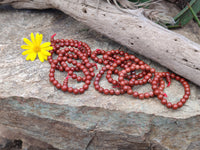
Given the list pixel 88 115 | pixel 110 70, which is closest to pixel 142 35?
pixel 110 70

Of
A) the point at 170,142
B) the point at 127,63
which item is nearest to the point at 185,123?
the point at 170,142

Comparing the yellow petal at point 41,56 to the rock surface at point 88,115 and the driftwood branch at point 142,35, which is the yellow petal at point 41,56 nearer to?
the rock surface at point 88,115

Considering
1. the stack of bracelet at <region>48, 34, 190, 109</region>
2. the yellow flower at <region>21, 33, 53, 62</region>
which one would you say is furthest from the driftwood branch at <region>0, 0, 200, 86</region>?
the yellow flower at <region>21, 33, 53, 62</region>

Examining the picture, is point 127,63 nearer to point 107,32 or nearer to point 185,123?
point 107,32

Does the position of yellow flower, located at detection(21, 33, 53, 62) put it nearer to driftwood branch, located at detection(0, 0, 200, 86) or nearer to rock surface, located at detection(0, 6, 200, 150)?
rock surface, located at detection(0, 6, 200, 150)

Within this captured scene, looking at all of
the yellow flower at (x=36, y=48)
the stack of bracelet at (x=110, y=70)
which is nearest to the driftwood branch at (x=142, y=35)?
the stack of bracelet at (x=110, y=70)

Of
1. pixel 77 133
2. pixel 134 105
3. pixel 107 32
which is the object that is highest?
pixel 107 32

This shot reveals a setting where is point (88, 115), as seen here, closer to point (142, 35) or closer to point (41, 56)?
point (41, 56)
